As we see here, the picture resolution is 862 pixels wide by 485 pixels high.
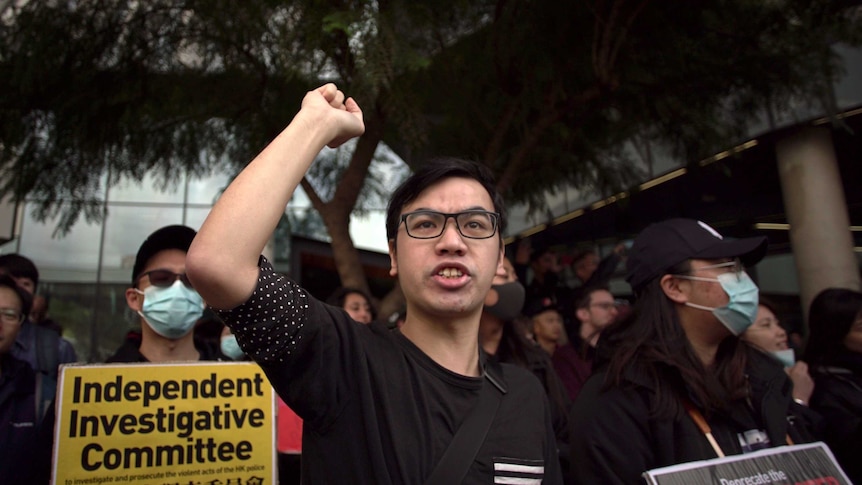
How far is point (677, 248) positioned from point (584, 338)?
96.2 inches

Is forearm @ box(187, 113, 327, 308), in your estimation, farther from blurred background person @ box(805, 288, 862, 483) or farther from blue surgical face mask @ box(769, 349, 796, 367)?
blue surgical face mask @ box(769, 349, 796, 367)

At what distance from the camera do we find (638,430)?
2121 mm

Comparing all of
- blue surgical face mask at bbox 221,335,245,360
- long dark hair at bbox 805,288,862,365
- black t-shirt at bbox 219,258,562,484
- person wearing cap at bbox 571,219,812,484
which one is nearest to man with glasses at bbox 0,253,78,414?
blue surgical face mask at bbox 221,335,245,360

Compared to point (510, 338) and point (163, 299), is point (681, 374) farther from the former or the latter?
point (163, 299)

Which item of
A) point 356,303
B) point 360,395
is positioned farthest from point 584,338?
point 360,395

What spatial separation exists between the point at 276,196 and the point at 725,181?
9213mm

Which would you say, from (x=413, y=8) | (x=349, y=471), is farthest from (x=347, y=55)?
(x=349, y=471)

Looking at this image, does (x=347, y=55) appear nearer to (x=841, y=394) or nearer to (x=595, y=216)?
(x=841, y=394)

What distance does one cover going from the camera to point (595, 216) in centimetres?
1072

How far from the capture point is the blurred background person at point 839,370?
318 centimetres

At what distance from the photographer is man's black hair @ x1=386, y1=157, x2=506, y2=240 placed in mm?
1843

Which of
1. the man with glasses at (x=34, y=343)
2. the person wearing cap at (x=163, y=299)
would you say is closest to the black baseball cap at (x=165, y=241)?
the person wearing cap at (x=163, y=299)

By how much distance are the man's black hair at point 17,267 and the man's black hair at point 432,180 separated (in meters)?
3.83

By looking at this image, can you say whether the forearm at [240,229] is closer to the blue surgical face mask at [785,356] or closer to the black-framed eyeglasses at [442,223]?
the black-framed eyeglasses at [442,223]
